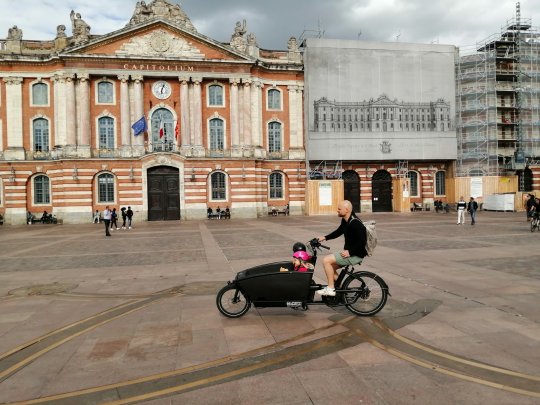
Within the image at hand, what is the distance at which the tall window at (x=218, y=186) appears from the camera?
38.6m

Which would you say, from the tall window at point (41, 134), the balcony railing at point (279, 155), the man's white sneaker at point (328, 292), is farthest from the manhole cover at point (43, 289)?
the balcony railing at point (279, 155)

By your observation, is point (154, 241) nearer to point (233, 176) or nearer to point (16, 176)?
→ point (233, 176)

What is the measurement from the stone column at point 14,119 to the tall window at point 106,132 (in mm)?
6727

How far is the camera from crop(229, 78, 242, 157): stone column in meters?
38.3

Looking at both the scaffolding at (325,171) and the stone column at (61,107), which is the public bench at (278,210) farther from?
the stone column at (61,107)

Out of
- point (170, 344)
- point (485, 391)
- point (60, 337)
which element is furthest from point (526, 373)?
point (60, 337)

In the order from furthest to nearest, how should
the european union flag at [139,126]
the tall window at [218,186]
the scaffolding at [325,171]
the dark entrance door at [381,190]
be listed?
the dark entrance door at [381,190], the scaffolding at [325,171], the tall window at [218,186], the european union flag at [139,126]

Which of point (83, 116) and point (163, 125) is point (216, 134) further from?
point (83, 116)

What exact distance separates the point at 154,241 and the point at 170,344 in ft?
47.9

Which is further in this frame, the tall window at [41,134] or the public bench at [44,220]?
the tall window at [41,134]

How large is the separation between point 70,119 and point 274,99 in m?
18.4

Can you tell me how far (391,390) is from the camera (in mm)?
4496

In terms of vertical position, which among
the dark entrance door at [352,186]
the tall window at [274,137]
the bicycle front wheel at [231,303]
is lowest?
the bicycle front wheel at [231,303]

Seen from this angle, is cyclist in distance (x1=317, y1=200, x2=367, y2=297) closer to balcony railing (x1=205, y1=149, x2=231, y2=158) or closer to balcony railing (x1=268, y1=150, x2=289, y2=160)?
balcony railing (x1=205, y1=149, x2=231, y2=158)
